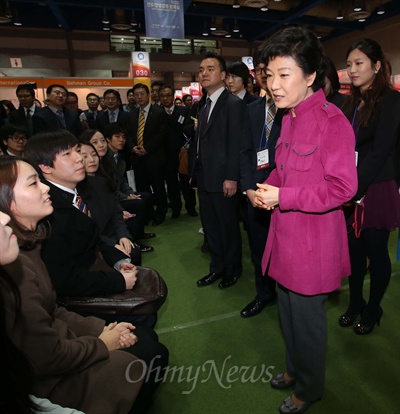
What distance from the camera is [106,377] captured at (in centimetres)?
117

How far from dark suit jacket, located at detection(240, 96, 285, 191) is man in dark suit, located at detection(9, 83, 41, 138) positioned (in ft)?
11.0

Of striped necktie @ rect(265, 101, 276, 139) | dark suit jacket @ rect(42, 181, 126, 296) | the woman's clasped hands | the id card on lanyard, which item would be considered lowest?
dark suit jacket @ rect(42, 181, 126, 296)

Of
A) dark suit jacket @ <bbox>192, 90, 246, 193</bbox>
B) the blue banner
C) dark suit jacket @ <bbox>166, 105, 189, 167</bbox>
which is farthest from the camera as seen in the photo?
the blue banner

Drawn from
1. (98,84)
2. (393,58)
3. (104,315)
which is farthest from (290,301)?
(393,58)

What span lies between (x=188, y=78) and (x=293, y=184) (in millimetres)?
16087

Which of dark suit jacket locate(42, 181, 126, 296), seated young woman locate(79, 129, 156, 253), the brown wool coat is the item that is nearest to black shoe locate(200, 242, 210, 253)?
seated young woman locate(79, 129, 156, 253)

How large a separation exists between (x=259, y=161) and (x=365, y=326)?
1.20 m

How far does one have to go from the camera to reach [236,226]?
267 centimetres

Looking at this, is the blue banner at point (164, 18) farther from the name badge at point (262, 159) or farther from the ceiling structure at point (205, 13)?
the name badge at point (262, 159)

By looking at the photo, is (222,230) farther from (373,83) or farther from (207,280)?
(373,83)

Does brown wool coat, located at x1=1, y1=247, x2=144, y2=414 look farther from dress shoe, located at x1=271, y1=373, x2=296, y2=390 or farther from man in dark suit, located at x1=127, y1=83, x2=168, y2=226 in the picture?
man in dark suit, located at x1=127, y1=83, x2=168, y2=226

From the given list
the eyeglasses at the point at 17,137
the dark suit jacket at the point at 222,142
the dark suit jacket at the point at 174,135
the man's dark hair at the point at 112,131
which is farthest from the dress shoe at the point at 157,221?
the dark suit jacket at the point at 222,142

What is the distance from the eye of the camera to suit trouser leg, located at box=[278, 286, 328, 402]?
1302 mm

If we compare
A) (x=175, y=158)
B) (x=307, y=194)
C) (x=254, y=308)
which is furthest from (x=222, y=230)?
(x=175, y=158)
